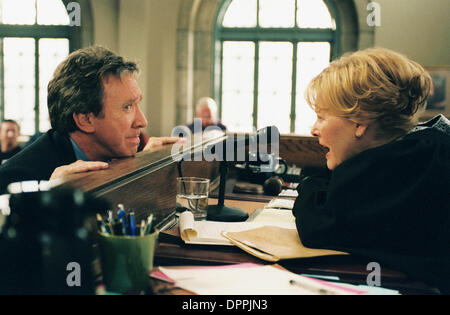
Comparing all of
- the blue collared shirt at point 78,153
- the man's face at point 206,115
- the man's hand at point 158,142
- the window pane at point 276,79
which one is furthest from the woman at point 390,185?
the window pane at point 276,79

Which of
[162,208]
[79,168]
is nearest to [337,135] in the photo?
[162,208]

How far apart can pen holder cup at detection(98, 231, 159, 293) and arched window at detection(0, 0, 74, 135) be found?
7.45 m

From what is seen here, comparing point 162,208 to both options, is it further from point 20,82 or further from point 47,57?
point 20,82

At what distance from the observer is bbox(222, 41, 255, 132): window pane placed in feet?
25.6

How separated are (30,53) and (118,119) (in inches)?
280

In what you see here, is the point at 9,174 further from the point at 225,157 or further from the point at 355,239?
the point at 355,239

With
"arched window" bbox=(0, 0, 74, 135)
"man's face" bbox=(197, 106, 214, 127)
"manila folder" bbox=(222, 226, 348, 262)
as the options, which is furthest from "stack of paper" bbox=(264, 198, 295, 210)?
"arched window" bbox=(0, 0, 74, 135)

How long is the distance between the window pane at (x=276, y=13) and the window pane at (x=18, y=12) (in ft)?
12.6

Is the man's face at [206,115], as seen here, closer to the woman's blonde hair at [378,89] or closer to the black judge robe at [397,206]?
the woman's blonde hair at [378,89]

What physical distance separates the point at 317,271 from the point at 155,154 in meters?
0.85

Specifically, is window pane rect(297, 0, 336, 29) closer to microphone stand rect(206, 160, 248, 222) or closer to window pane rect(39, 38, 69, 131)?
window pane rect(39, 38, 69, 131)

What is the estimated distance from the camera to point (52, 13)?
7863mm

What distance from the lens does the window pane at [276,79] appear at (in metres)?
7.70

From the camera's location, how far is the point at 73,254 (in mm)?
868
